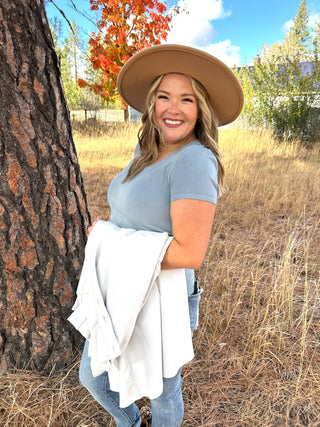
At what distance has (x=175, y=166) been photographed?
1.06m

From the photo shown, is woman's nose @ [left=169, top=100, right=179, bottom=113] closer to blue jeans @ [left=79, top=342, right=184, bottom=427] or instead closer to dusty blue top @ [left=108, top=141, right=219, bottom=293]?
dusty blue top @ [left=108, top=141, right=219, bottom=293]

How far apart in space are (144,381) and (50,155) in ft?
3.68

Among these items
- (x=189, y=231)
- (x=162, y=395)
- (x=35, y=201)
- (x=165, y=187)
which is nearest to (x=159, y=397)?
(x=162, y=395)

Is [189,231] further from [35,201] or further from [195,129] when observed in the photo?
[35,201]

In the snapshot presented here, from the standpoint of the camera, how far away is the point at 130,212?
1.18m

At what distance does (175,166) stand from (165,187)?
0.28ft

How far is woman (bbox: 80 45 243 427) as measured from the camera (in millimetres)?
1000

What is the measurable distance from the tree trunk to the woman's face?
0.60 metres

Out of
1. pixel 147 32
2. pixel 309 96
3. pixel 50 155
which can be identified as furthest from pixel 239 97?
pixel 309 96

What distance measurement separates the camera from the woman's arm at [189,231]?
38.7 inches

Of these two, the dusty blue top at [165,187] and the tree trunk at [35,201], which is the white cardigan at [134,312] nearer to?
the dusty blue top at [165,187]

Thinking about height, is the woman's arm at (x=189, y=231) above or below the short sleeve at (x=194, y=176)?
below

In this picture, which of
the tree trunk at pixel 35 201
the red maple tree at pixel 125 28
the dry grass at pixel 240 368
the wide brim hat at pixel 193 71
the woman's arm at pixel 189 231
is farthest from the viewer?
the red maple tree at pixel 125 28

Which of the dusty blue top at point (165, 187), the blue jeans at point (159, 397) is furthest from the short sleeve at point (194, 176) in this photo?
the blue jeans at point (159, 397)
